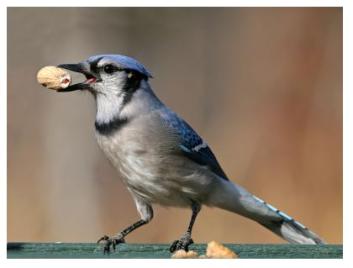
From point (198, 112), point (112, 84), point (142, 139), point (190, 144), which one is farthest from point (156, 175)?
point (198, 112)

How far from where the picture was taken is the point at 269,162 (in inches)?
203

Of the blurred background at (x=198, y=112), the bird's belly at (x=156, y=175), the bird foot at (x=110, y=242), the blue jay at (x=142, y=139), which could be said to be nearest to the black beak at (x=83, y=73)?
the blue jay at (x=142, y=139)

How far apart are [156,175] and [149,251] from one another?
52 cm

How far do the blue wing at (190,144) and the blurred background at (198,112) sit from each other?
1146 mm

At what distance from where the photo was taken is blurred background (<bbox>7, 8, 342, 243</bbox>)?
16.7ft

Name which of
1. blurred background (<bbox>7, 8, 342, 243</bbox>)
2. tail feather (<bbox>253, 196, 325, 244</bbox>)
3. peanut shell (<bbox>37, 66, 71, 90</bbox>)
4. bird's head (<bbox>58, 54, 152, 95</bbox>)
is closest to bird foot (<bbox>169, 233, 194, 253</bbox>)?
tail feather (<bbox>253, 196, 325, 244</bbox>)

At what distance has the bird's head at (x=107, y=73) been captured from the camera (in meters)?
3.63

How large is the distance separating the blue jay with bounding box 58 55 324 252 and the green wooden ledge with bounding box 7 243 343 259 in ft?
0.89

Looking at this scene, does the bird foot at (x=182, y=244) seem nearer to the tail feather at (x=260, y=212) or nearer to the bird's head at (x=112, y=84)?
the tail feather at (x=260, y=212)

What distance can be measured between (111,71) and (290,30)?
221 centimetres

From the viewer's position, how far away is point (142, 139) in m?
3.62

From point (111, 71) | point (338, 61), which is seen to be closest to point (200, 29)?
point (338, 61)

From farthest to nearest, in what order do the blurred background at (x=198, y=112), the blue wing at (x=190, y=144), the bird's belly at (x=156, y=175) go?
the blurred background at (x=198, y=112)
the blue wing at (x=190, y=144)
the bird's belly at (x=156, y=175)

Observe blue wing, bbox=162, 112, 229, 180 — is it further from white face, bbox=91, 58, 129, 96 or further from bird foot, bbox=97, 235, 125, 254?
bird foot, bbox=97, 235, 125, 254
